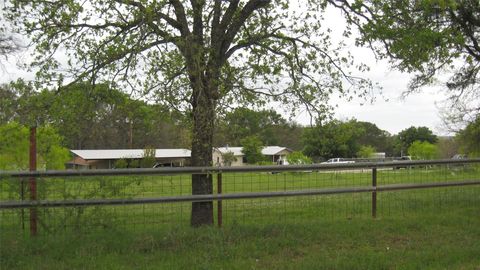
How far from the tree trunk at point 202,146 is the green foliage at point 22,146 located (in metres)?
2.84

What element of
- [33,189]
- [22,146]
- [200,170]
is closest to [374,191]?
[200,170]

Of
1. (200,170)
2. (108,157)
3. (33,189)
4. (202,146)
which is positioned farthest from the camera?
(108,157)

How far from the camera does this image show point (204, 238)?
7.77 m

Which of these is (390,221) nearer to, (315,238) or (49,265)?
(315,238)

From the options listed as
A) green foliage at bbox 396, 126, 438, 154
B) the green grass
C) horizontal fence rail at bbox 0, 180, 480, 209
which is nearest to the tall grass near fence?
the green grass

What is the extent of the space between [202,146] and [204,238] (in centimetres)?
195

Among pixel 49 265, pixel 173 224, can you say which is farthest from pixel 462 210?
pixel 49 265

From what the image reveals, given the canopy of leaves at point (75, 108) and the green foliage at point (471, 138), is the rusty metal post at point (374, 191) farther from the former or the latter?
the green foliage at point (471, 138)

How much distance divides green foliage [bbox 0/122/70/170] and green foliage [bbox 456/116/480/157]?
47.7ft

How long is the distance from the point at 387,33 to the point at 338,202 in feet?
15.6

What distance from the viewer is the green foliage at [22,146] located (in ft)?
27.9

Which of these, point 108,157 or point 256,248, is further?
point 108,157

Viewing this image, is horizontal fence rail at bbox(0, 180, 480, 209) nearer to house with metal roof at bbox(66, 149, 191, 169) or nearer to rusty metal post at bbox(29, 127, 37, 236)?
rusty metal post at bbox(29, 127, 37, 236)

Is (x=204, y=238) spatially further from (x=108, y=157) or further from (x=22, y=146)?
(x=108, y=157)
